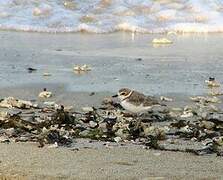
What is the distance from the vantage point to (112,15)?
477 inches

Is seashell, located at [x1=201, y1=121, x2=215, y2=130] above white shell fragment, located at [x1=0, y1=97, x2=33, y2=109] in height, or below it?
above

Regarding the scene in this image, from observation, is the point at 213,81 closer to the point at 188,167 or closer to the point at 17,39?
the point at 188,167

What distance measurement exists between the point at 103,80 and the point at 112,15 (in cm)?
559

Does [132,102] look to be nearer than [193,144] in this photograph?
No

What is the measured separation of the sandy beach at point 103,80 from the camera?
3.48 meters

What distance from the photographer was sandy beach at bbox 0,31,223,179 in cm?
348

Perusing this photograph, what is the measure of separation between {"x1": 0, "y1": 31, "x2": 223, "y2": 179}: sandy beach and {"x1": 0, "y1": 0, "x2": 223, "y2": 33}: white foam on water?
60cm

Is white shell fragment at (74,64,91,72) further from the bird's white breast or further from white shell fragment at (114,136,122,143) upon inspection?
white shell fragment at (114,136,122,143)

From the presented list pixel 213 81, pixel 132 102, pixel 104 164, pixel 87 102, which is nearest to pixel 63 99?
pixel 87 102

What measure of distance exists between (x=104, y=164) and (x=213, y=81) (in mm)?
3196

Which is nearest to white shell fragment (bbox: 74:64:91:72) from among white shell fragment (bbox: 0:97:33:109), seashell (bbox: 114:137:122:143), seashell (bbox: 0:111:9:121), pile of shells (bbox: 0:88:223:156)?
pile of shells (bbox: 0:88:223:156)

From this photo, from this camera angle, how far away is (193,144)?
4234mm

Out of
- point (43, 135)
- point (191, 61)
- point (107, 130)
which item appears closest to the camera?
point (43, 135)

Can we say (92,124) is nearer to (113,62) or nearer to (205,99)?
(205,99)
